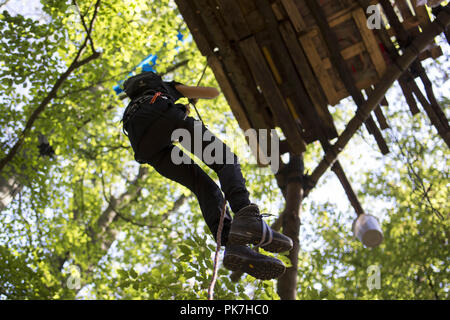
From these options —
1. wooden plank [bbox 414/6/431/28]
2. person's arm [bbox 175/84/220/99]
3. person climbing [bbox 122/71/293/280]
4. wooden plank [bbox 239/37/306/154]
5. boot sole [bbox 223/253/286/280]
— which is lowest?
boot sole [bbox 223/253/286/280]

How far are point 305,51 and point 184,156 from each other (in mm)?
2725

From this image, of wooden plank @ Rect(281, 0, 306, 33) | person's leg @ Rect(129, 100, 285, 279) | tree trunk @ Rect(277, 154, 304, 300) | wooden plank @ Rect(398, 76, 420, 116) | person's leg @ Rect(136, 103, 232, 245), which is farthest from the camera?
wooden plank @ Rect(398, 76, 420, 116)

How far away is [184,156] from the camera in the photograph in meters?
3.59

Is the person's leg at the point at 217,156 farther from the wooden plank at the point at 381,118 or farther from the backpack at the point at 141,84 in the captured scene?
the wooden plank at the point at 381,118

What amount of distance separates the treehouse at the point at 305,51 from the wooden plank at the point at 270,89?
1cm

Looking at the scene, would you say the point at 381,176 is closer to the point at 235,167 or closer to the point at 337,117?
the point at 337,117

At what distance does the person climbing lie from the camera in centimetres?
304

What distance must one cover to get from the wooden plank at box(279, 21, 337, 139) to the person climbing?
6.80ft

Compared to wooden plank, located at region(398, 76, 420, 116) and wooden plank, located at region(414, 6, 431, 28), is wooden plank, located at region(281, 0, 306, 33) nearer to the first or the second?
wooden plank, located at region(414, 6, 431, 28)

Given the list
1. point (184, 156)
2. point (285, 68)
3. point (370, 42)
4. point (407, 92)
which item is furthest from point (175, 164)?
point (407, 92)

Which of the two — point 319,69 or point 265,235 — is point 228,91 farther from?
point 265,235

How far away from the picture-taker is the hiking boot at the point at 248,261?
3.03m

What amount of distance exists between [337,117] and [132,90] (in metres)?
13.5

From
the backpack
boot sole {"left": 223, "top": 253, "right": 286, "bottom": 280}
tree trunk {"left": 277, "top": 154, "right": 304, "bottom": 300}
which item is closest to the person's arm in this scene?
the backpack
